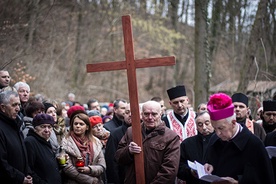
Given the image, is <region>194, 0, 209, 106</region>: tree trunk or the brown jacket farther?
<region>194, 0, 209, 106</region>: tree trunk

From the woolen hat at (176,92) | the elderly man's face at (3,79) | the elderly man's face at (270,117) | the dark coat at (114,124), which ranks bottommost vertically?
the dark coat at (114,124)

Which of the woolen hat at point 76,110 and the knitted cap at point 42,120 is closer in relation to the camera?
the knitted cap at point 42,120

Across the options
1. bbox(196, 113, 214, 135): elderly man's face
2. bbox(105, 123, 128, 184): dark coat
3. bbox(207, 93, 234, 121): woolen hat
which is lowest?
bbox(105, 123, 128, 184): dark coat

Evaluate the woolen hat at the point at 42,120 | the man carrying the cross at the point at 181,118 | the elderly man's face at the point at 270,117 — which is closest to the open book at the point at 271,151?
the man carrying the cross at the point at 181,118

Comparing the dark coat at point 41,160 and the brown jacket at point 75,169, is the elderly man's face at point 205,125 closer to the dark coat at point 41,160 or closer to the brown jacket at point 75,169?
Answer: the brown jacket at point 75,169

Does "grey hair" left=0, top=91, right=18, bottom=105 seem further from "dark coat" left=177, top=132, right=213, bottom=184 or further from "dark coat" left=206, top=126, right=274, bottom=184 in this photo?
"dark coat" left=206, top=126, right=274, bottom=184

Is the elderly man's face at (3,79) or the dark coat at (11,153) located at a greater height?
the elderly man's face at (3,79)

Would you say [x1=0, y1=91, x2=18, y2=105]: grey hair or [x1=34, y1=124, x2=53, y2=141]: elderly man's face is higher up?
[x1=0, y1=91, x2=18, y2=105]: grey hair

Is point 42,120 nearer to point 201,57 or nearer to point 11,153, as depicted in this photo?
point 11,153

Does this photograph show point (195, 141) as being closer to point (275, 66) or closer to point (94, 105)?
point (94, 105)

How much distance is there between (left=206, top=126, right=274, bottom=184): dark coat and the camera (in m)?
5.43

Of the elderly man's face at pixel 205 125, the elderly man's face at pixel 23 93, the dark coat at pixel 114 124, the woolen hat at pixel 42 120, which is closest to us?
the woolen hat at pixel 42 120

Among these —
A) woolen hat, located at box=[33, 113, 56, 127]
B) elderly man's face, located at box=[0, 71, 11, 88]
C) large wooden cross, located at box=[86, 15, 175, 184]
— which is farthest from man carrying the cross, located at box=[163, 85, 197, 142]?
elderly man's face, located at box=[0, 71, 11, 88]

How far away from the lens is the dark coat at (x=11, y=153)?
642 cm
